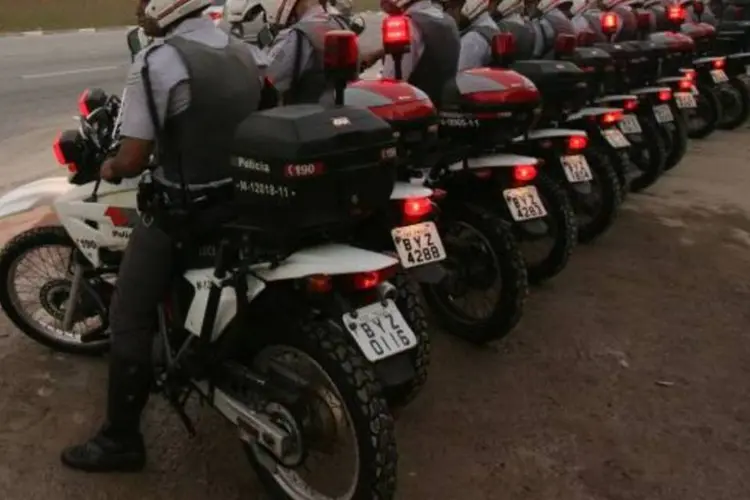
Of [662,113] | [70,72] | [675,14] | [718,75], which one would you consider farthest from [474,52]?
[70,72]

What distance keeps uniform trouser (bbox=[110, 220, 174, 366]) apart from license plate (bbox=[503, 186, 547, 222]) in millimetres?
2167

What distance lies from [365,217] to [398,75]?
191 centimetres

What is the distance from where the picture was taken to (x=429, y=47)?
18.6 feet

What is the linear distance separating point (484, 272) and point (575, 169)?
Answer: 1.50m

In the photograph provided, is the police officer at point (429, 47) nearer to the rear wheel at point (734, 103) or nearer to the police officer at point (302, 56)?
the police officer at point (302, 56)

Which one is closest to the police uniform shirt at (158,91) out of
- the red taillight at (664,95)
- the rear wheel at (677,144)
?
the red taillight at (664,95)

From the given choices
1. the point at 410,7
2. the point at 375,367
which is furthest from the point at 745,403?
the point at 410,7

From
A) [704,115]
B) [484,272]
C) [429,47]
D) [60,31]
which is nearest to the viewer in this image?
[484,272]

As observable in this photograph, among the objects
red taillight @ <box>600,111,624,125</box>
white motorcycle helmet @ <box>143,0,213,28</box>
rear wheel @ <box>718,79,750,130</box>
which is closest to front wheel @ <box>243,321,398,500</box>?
white motorcycle helmet @ <box>143,0,213,28</box>

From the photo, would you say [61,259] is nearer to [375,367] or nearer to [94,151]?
[94,151]

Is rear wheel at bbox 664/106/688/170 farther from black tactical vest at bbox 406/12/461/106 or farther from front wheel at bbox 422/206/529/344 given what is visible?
front wheel at bbox 422/206/529/344

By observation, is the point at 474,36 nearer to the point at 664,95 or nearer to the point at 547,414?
the point at 664,95

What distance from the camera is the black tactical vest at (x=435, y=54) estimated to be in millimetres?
5652

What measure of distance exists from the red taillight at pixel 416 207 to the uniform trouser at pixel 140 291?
108cm
